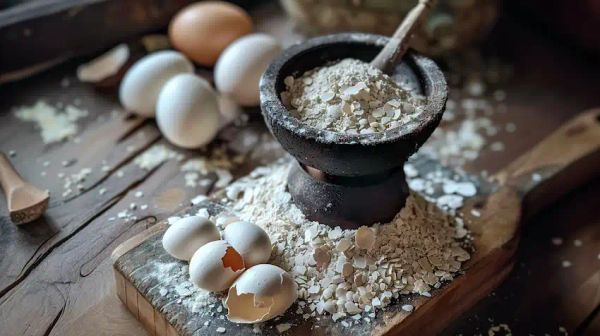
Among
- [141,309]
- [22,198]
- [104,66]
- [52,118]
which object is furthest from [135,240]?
[104,66]

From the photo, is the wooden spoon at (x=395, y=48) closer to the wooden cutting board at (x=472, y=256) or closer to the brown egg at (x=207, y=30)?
the wooden cutting board at (x=472, y=256)

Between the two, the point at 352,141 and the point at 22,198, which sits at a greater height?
the point at 352,141

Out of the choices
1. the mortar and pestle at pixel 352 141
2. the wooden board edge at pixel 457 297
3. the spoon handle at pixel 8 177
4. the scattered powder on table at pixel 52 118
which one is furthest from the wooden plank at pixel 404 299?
the scattered powder on table at pixel 52 118

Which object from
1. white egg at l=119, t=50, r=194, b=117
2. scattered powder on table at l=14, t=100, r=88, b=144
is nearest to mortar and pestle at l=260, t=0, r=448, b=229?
white egg at l=119, t=50, r=194, b=117

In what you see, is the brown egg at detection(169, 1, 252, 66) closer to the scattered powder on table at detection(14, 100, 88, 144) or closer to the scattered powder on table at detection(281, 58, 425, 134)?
the scattered powder on table at detection(14, 100, 88, 144)

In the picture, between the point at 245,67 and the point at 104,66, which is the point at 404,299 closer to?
the point at 245,67

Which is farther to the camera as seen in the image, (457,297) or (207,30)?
(207,30)

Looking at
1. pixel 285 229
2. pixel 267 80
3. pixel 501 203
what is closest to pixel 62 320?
pixel 285 229

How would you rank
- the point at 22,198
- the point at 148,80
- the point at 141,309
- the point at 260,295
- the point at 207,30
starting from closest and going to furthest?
1. the point at 260,295
2. the point at 141,309
3. the point at 22,198
4. the point at 148,80
5. the point at 207,30
